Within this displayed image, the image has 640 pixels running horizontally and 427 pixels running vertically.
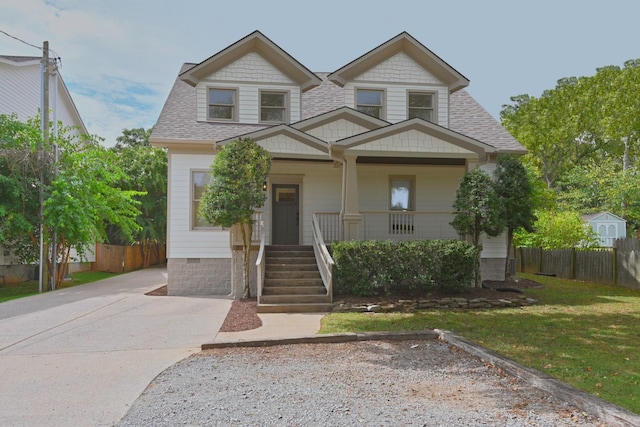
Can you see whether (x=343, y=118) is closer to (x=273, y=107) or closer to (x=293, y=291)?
(x=273, y=107)

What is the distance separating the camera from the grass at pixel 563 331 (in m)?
4.93

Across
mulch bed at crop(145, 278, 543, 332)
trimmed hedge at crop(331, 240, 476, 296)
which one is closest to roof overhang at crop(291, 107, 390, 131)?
trimmed hedge at crop(331, 240, 476, 296)

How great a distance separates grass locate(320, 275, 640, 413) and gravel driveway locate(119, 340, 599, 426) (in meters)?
0.77

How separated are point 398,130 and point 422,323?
5.32 meters

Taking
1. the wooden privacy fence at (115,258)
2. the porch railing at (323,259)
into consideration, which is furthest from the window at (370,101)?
the wooden privacy fence at (115,258)

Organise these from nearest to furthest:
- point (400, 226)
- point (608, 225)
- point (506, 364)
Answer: point (506, 364), point (400, 226), point (608, 225)

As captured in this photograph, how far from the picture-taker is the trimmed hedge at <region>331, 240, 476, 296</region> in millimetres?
10375

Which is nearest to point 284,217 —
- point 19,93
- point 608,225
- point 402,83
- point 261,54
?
point 261,54

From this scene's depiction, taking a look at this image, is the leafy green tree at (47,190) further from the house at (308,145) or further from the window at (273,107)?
the window at (273,107)

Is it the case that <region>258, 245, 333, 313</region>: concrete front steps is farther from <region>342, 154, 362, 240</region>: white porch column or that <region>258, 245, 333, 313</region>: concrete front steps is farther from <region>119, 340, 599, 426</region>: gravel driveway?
<region>119, 340, 599, 426</region>: gravel driveway

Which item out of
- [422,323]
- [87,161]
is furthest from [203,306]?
[87,161]

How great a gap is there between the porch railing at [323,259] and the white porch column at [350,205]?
70 cm

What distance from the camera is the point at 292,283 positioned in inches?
421

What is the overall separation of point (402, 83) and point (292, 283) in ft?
25.2
